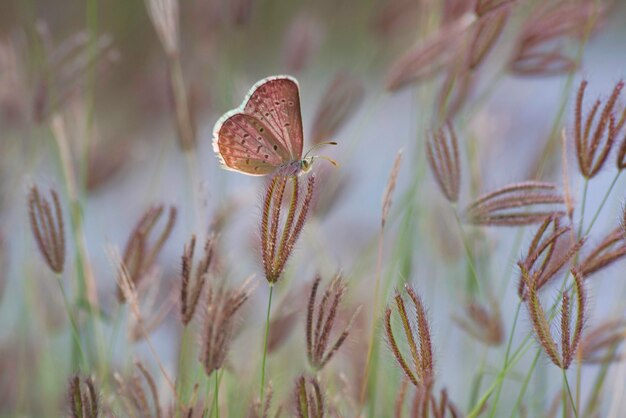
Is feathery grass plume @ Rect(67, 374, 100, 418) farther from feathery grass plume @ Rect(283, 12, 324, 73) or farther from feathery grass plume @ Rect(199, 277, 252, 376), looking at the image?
feathery grass plume @ Rect(283, 12, 324, 73)

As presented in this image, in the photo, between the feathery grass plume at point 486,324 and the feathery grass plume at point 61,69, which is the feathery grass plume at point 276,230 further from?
the feathery grass plume at point 61,69

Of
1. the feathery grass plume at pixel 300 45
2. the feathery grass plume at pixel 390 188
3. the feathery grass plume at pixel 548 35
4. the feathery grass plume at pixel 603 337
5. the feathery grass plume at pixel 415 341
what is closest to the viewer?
the feathery grass plume at pixel 415 341

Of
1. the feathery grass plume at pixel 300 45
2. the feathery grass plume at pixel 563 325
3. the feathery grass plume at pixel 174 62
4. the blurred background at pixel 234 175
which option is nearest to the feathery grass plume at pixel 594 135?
the blurred background at pixel 234 175

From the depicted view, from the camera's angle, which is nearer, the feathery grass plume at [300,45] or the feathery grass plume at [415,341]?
the feathery grass plume at [415,341]

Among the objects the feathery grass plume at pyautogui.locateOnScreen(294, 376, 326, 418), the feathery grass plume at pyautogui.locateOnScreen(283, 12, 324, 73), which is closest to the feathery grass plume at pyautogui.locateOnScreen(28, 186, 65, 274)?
the feathery grass plume at pyautogui.locateOnScreen(294, 376, 326, 418)

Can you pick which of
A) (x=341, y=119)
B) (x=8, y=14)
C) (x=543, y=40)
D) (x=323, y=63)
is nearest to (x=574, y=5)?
(x=543, y=40)

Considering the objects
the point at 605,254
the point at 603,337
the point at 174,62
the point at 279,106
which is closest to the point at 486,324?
the point at 603,337

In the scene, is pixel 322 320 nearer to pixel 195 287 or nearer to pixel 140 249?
pixel 195 287
